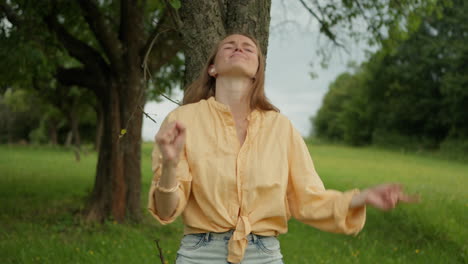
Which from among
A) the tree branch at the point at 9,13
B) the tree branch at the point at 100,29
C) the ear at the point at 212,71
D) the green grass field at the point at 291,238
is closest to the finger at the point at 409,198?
the ear at the point at 212,71

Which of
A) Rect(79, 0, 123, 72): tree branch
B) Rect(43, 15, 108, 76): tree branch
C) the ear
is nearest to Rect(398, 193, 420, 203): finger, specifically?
the ear

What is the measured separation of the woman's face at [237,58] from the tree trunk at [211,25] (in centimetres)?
73

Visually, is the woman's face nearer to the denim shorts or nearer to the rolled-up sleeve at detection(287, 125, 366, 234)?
the rolled-up sleeve at detection(287, 125, 366, 234)

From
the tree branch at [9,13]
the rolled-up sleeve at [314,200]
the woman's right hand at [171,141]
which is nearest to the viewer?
the woman's right hand at [171,141]

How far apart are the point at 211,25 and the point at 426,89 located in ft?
117

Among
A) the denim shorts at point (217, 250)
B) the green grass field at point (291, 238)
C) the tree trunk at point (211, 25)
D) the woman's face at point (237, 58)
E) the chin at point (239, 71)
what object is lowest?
the green grass field at point (291, 238)

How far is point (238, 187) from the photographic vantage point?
7.50 feet

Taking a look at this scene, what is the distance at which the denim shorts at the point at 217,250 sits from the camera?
2.27 m

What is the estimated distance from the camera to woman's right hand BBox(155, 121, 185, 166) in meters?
2.02

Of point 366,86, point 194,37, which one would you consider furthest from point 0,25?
point 366,86

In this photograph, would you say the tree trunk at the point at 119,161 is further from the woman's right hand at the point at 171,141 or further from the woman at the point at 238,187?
the woman's right hand at the point at 171,141

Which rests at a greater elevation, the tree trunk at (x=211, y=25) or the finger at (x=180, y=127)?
the tree trunk at (x=211, y=25)

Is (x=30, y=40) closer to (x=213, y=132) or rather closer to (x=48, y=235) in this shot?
(x=48, y=235)

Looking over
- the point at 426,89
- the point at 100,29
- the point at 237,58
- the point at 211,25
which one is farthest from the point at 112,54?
the point at 426,89
